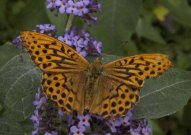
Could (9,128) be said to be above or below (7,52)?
below

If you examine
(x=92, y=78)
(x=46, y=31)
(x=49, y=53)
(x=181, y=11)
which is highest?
(x=181, y=11)

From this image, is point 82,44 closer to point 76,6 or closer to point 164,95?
point 76,6

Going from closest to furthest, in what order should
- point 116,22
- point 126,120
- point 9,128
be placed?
1. point 126,120
2. point 9,128
3. point 116,22

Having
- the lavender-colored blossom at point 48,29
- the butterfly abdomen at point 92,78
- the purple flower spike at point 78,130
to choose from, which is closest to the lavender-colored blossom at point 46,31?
the lavender-colored blossom at point 48,29

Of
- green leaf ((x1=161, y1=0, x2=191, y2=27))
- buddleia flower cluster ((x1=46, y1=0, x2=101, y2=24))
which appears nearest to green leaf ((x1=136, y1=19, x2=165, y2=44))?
green leaf ((x1=161, y1=0, x2=191, y2=27))

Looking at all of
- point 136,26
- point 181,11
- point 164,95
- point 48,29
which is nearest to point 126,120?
point 164,95

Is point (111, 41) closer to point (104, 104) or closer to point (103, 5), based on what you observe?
point (103, 5)

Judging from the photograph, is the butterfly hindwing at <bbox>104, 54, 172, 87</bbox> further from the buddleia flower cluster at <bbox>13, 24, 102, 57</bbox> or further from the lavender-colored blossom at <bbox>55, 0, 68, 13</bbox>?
the lavender-colored blossom at <bbox>55, 0, 68, 13</bbox>

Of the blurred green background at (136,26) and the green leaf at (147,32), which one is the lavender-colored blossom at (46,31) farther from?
the green leaf at (147,32)
